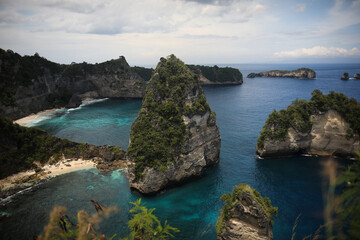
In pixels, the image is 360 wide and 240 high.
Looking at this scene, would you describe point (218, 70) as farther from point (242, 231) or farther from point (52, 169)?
point (242, 231)

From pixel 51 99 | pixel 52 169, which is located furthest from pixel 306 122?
pixel 51 99

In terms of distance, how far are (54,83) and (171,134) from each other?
93131mm

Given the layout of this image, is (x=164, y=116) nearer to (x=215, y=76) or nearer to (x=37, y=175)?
(x=37, y=175)

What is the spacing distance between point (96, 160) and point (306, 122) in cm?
4991

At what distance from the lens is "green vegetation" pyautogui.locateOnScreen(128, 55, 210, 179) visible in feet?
134

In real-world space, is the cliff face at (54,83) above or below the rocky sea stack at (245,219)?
above

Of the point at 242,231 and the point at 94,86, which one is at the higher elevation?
the point at 94,86

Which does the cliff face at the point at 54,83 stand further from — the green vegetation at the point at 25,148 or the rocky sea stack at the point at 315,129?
the rocky sea stack at the point at 315,129

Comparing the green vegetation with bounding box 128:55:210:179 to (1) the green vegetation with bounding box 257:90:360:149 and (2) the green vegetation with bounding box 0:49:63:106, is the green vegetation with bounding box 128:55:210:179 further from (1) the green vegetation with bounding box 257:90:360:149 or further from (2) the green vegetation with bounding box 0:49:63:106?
(2) the green vegetation with bounding box 0:49:63:106

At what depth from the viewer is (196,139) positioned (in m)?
44.8

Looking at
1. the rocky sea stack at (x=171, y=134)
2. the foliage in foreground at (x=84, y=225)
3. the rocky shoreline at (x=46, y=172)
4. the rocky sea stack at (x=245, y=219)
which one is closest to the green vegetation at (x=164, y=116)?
the rocky sea stack at (x=171, y=134)

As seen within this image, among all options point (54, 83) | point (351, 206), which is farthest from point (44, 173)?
point (54, 83)

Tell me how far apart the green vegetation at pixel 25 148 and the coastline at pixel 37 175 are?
1.62 meters

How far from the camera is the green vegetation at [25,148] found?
47.5 metres
